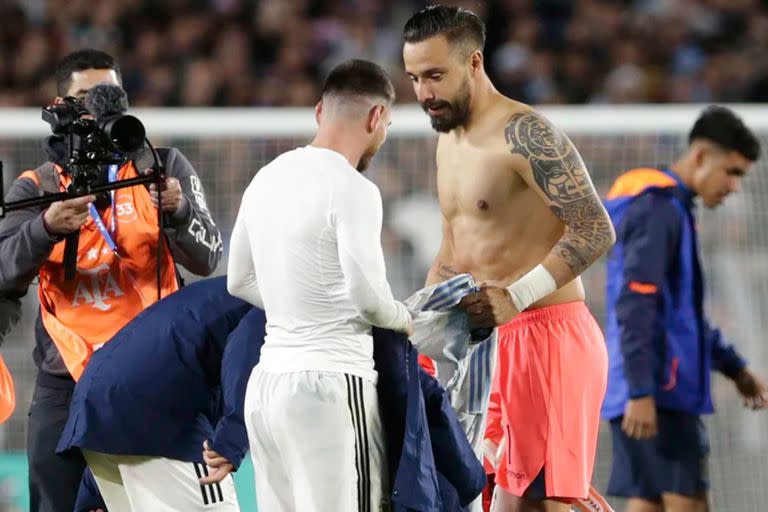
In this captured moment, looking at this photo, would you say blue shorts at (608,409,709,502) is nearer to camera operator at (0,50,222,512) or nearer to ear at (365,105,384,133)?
camera operator at (0,50,222,512)

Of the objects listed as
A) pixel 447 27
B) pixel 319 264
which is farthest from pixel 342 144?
pixel 447 27

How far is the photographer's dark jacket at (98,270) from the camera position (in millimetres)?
4633

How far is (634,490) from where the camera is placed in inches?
236

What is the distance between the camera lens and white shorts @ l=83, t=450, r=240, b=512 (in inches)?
166

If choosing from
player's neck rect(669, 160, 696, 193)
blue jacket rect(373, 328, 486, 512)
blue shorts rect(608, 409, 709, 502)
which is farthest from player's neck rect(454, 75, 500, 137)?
blue shorts rect(608, 409, 709, 502)

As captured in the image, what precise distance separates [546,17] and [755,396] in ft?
17.5

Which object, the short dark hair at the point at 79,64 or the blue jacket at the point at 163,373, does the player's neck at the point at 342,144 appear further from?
the short dark hair at the point at 79,64

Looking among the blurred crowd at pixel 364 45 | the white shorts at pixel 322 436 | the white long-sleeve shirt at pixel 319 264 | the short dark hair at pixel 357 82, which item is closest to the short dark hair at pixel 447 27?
the short dark hair at pixel 357 82

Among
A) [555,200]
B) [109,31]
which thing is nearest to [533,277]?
[555,200]

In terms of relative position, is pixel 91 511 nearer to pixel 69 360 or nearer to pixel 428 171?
pixel 69 360

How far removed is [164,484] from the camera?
166 inches

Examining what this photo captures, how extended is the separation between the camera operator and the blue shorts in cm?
209

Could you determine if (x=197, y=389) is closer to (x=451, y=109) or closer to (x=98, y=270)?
(x=98, y=270)

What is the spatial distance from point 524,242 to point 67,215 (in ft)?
4.49
